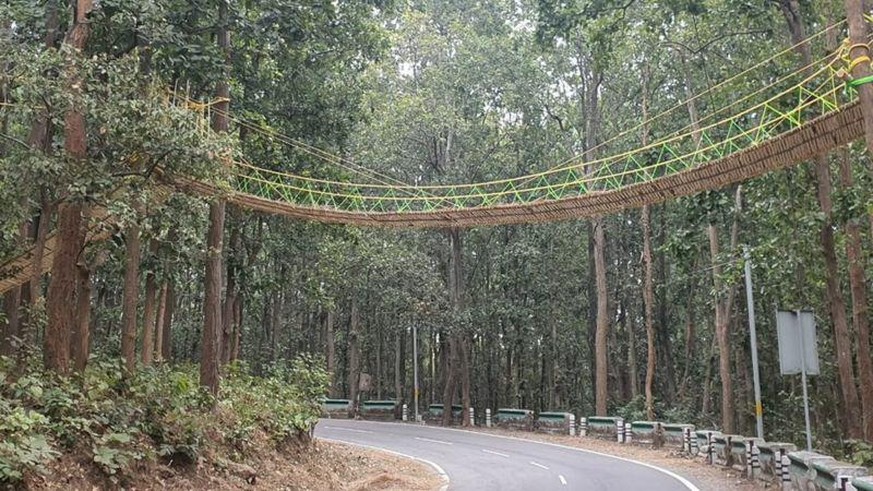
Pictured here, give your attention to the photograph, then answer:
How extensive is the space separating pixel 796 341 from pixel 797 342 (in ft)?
0.09

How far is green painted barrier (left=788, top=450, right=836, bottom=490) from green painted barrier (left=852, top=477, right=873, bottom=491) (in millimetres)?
2518

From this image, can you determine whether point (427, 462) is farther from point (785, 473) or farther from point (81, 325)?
point (81, 325)

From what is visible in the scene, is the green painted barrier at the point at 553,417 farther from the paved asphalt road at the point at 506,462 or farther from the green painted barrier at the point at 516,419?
A: the paved asphalt road at the point at 506,462

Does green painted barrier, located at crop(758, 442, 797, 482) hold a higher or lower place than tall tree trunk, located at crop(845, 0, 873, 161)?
lower

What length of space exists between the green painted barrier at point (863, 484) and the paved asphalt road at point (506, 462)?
6545 millimetres

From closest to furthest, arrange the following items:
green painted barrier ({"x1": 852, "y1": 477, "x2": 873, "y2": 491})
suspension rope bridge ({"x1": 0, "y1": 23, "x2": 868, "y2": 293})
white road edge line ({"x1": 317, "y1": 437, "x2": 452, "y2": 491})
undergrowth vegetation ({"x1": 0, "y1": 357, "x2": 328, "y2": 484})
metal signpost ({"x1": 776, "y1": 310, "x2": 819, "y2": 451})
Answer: green painted barrier ({"x1": 852, "y1": 477, "x2": 873, "y2": 491}) → undergrowth vegetation ({"x1": 0, "y1": 357, "x2": 328, "y2": 484}) → suspension rope bridge ({"x1": 0, "y1": 23, "x2": 868, "y2": 293}) → metal signpost ({"x1": 776, "y1": 310, "x2": 819, "y2": 451}) → white road edge line ({"x1": 317, "y1": 437, "x2": 452, "y2": 491})

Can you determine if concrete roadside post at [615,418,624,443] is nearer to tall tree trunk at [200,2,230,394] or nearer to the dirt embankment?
the dirt embankment

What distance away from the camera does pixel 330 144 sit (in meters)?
20.8

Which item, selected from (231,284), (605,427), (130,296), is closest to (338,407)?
(605,427)

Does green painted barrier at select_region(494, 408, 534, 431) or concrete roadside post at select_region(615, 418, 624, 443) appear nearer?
concrete roadside post at select_region(615, 418, 624, 443)

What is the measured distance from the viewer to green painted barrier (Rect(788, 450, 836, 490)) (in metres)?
9.70

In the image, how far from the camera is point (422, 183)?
3350cm

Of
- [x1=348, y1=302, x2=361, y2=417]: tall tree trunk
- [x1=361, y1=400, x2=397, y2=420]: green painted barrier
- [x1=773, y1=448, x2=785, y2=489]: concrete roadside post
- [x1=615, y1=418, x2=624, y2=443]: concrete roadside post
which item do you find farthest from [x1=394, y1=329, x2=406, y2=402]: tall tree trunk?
[x1=773, y1=448, x2=785, y2=489]: concrete roadside post

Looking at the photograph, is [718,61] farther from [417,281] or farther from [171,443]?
[171,443]
